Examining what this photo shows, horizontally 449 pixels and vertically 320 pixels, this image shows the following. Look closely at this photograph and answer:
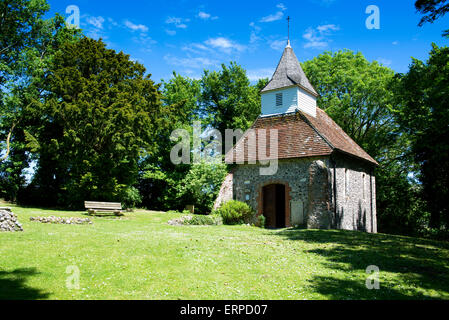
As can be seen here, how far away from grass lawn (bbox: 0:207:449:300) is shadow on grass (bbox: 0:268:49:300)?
0.01 m

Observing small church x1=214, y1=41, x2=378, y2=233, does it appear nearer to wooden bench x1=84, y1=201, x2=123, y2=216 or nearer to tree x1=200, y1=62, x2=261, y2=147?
wooden bench x1=84, y1=201, x2=123, y2=216

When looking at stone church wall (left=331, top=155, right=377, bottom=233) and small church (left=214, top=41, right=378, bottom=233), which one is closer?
small church (left=214, top=41, right=378, bottom=233)

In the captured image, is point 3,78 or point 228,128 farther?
point 228,128

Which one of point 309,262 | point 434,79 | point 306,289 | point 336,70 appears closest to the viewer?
point 306,289

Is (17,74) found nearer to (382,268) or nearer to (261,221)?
(261,221)

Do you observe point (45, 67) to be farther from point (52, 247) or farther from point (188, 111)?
point (52, 247)

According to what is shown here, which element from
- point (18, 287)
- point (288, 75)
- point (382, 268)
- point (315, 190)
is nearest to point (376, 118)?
point (288, 75)

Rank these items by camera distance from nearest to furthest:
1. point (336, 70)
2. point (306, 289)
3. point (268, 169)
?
point (306, 289), point (268, 169), point (336, 70)

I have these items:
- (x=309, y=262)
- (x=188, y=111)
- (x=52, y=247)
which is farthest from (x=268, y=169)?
(x=188, y=111)

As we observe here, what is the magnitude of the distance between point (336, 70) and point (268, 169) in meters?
18.1

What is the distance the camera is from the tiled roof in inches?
700

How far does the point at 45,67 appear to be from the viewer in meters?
28.1

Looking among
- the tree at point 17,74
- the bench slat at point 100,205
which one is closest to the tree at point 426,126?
the bench slat at point 100,205

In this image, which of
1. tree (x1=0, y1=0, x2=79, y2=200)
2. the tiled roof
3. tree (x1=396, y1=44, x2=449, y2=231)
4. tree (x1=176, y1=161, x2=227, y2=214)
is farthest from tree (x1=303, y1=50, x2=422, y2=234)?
tree (x1=0, y1=0, x2=79, y2=200)
